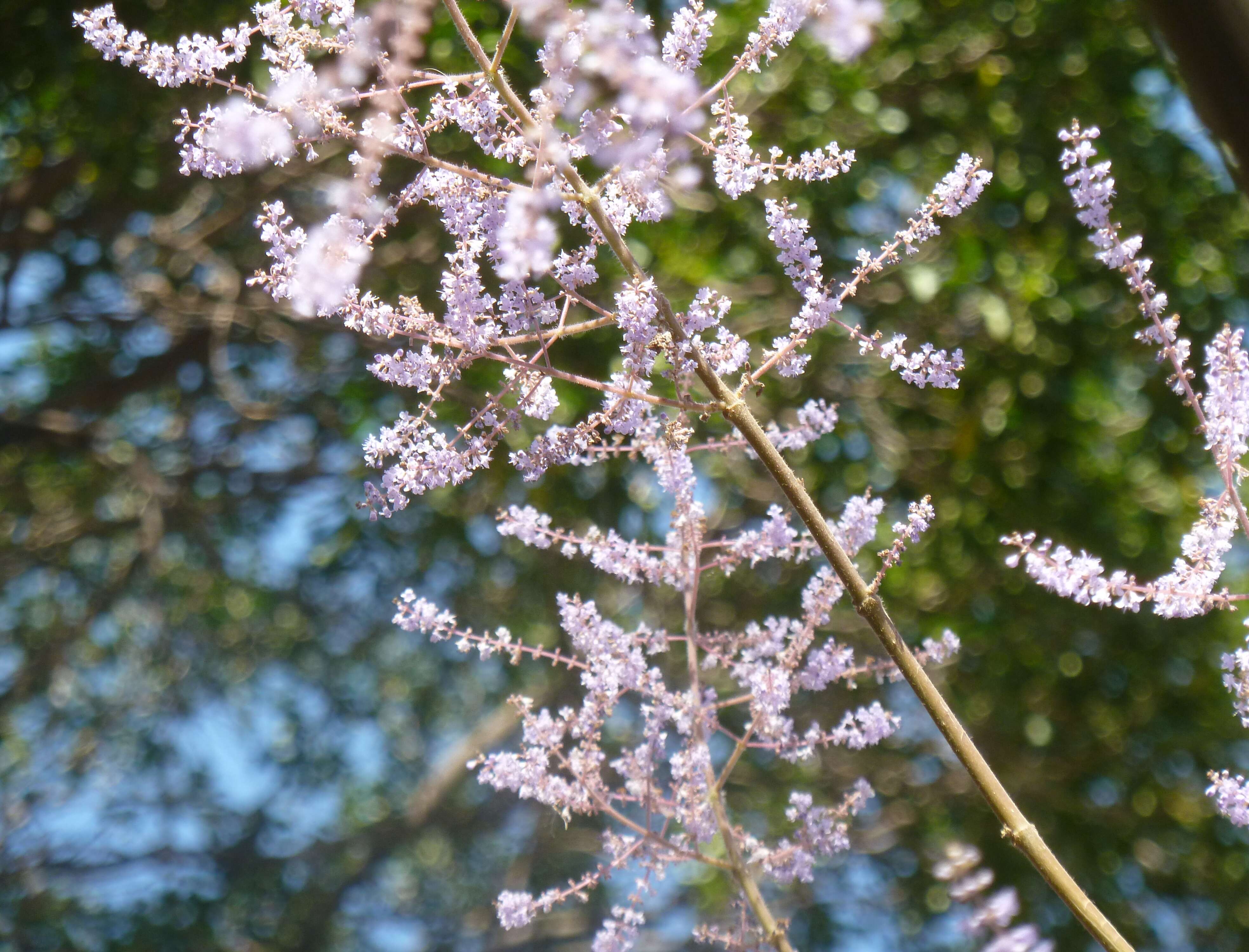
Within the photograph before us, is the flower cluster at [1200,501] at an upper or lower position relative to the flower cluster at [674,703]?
upper

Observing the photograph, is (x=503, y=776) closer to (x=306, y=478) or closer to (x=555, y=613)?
→ (x=555, y=613)

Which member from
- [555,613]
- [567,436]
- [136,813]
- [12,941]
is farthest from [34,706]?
[567,436]

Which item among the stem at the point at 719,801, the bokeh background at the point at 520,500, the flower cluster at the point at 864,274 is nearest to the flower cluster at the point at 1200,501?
the flower cluster at the point at 864,274

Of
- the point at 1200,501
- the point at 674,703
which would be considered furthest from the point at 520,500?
the point at 1200,501

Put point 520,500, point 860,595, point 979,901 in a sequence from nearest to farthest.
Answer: point 979,901
point 860,595
point 520,500

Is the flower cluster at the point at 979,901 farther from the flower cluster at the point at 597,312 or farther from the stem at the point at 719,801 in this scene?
the stem at the point at 719,801

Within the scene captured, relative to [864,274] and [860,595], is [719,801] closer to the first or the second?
[860,595]
